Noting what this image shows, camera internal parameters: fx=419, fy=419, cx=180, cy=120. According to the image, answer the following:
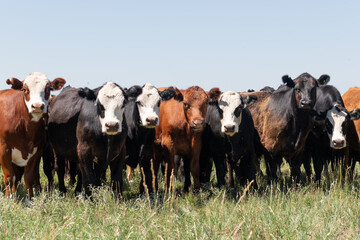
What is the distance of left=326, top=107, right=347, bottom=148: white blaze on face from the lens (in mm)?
8078

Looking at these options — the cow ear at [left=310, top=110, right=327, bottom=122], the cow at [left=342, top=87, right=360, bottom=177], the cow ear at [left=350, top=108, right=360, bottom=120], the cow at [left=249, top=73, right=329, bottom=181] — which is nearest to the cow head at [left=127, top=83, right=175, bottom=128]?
the cow at [left=249, top=73, right=329, bottom=181]

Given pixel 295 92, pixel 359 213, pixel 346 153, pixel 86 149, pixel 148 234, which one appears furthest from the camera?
pixel 346 153

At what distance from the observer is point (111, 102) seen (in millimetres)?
6559

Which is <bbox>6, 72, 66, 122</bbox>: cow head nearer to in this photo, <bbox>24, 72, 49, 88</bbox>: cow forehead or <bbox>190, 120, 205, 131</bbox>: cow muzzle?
<bbox>24, 72, 49, 88</bbox>: cow forehead

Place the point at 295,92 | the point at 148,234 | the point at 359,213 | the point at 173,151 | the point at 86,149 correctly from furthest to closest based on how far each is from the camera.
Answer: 1. the point at 295,92
2. the point at 173,151
3. the point at 86,149
4. the point at 359,213
5. the point at 148,234

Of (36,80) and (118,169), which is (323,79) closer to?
(118,169)

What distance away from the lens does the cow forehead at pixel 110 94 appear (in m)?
6.60

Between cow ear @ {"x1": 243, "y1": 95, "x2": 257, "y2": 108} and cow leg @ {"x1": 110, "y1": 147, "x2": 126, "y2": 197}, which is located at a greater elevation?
cow ear @ {"x1": 243, "y1": 95, "x2": 257, "y2": 108}

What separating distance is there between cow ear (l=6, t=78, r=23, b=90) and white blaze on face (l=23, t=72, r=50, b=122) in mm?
132

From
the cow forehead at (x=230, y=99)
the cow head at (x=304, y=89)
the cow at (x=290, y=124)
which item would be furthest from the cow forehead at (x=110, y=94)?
the cow head at (x=304, y=89)

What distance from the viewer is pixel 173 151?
24.6ft

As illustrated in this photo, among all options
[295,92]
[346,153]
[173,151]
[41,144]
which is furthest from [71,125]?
[346,153]

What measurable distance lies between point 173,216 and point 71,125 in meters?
2.82

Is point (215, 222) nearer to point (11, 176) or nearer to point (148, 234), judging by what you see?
point (148, 234)
